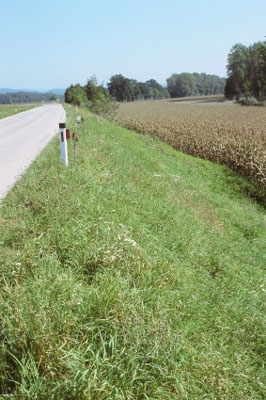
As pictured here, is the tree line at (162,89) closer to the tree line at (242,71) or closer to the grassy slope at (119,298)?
the tree line at (242,71)

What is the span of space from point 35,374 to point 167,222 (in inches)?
155

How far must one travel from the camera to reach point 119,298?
320cm

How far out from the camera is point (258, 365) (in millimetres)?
3527

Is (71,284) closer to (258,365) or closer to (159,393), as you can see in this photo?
(159,393)

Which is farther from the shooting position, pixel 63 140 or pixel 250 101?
pixel 250 101

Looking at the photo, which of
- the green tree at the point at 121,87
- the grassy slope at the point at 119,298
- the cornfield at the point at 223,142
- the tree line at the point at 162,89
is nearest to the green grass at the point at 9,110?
the cornfield at the point at 223,142

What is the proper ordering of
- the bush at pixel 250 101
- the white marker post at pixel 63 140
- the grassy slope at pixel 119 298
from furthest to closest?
the bush at pixel 250 101, the white marker post at pixel 63 140, the grassy slope at pixel 119 298

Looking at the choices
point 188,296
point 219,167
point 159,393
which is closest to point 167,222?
point 188,296

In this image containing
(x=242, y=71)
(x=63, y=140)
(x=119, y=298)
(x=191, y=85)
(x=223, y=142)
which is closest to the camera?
(x=119, y=298)

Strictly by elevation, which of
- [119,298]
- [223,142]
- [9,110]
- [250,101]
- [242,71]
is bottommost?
[119,298]

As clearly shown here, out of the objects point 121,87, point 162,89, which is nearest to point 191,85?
point 162,89

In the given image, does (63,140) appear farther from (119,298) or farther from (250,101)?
(250,101)

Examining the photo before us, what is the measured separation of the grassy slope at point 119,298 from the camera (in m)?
2.60

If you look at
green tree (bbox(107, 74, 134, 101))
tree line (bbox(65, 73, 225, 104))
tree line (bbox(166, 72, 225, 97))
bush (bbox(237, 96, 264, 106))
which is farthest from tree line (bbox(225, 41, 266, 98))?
tree line (bbox(166, 72, 225, 97))
